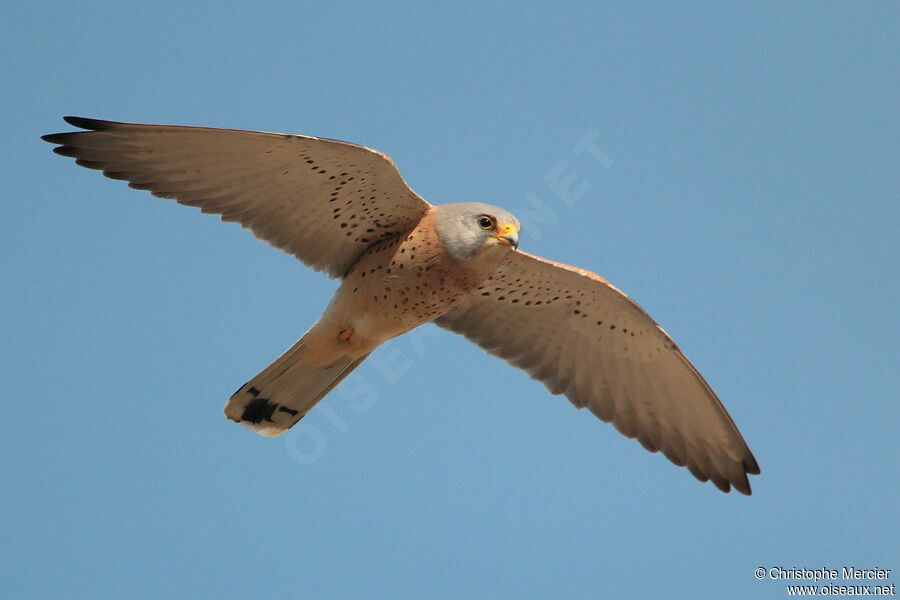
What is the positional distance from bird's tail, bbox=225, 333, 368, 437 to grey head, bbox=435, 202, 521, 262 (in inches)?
48.4

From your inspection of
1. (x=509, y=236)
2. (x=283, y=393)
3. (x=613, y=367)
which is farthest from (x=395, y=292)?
(x=613, y=367)

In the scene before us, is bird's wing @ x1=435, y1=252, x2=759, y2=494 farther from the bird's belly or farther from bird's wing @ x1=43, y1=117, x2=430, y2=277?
bird's wing @ x1=43, y1=117, x2=430, y2=277

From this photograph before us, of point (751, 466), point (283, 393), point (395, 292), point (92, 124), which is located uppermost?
Result: point (751, 466)

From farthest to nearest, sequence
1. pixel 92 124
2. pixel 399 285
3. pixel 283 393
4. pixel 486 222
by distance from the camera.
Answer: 1. pixel 283 393
2. pixel 399 285
3. pixel 486 222
4. pixel 92 124

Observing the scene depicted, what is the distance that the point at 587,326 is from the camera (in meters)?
7.76

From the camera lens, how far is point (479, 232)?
6410 millimetres

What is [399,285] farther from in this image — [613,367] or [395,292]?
[613,367]

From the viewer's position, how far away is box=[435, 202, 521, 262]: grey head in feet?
20.9

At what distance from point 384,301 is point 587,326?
→ 1778 mm

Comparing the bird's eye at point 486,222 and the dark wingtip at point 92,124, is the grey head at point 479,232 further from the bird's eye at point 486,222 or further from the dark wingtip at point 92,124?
the dark wingtip at point 92,124

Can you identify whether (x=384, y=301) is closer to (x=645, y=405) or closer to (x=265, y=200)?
(x=265, y=200)

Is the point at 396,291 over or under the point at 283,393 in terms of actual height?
over

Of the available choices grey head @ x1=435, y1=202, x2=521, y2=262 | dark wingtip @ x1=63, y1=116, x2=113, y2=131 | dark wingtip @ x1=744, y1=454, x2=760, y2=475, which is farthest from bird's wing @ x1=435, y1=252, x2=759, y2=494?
dark wingtip @ x1=63, y1=116, x2=113, y2=131

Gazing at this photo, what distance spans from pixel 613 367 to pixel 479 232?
2.09 m
